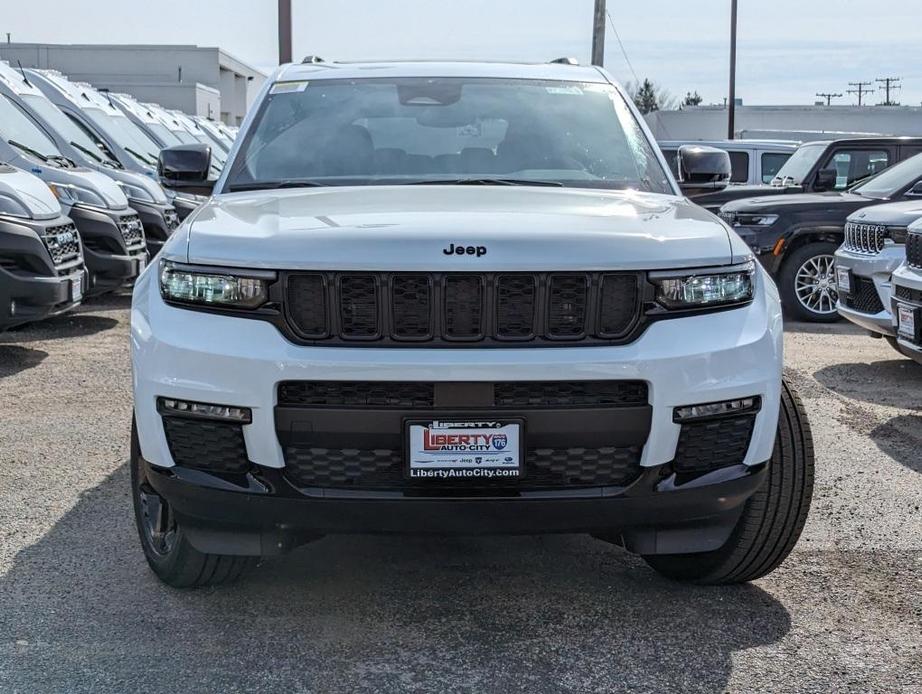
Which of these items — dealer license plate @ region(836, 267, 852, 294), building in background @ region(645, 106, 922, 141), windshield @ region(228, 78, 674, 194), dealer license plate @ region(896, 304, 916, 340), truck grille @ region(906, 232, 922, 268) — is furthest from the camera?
building in background @ region(645, 106, 922, 141)

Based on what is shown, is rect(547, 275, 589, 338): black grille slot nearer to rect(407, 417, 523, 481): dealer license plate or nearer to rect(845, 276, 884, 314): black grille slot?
rect(407, 417, 523, 481): dealer license plate

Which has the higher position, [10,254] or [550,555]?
[10,254]

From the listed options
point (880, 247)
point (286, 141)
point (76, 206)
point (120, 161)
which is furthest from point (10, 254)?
point (880, 247)

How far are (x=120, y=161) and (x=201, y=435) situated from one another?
10.8 m

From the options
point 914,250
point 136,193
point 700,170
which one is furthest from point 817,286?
point 700,170

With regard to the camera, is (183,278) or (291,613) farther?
(291,613)

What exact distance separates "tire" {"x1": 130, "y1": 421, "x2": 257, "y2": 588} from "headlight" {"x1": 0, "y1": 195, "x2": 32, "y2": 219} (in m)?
5.16

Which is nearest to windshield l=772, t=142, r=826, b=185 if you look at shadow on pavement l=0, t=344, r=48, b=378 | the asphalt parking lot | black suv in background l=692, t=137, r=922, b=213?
black suv in background l=692, t=137, r=922, b=213

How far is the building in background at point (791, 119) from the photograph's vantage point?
54.5 metres

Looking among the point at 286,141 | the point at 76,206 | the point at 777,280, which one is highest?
the point at 286,141

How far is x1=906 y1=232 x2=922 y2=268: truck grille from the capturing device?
7523 mm

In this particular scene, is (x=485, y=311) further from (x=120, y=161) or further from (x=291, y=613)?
(x=120, y=161)

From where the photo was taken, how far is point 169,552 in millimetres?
4035

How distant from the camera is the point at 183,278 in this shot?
359cm
